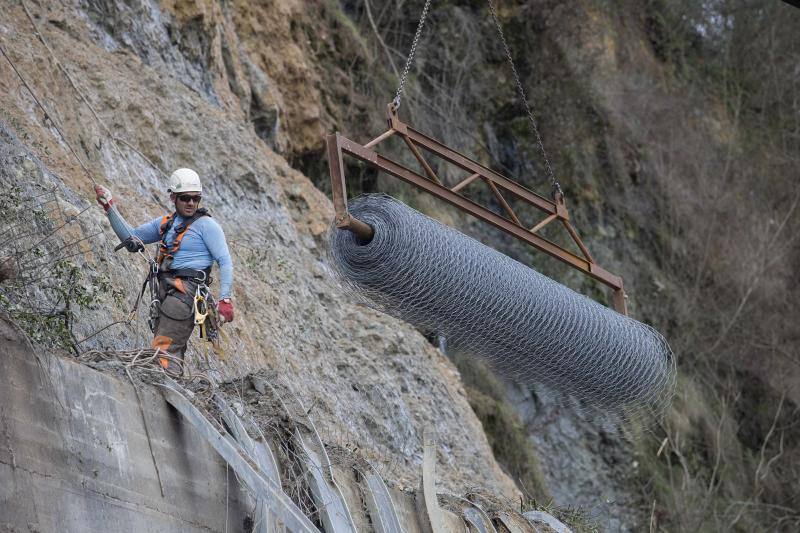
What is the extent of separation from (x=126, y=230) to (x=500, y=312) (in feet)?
8.48

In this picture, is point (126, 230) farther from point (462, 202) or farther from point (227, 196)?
point (227, 196)

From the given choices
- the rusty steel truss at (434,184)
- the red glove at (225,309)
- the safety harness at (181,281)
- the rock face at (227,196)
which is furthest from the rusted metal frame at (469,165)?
the rock face at (227,196)

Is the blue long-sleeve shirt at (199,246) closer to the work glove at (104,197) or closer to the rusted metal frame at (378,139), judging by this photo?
the work glove at (104,197)

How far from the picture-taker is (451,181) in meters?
18.4

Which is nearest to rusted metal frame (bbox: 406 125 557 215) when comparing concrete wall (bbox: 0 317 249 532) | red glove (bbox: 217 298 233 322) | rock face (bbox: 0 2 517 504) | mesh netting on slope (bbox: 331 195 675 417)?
mesh netting on slope (bbox: 331 195 675 417)

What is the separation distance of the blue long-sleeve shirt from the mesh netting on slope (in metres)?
0.91

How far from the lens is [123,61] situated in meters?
12.8

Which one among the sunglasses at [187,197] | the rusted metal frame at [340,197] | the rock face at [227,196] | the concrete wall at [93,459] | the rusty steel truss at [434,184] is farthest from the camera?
the rock face at [227,196]

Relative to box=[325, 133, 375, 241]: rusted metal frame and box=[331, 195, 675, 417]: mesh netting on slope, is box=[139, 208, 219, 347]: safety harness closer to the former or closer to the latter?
box=[325, 133, 375, 241]: rusted metal frame

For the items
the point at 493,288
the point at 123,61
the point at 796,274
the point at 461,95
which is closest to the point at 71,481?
the point at 493,288

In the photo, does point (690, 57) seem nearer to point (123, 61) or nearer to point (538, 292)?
point (123, 61)

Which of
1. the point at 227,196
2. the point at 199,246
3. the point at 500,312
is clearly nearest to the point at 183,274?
the point at 199,246

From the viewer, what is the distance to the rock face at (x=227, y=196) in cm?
1014

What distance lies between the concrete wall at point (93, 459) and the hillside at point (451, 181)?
25 centimetres
